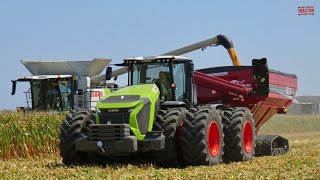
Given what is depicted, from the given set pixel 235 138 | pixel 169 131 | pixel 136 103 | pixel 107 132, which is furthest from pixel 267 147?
pixel 107 132

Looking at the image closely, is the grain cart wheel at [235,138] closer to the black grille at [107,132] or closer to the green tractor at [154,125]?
the green tractor at [154,125]

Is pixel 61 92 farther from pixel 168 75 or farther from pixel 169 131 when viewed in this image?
pixel 169 131

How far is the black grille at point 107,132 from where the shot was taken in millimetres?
9865

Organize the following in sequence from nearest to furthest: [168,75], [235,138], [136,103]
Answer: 1. [136,103]
2. [168,75]
3. [235,138]

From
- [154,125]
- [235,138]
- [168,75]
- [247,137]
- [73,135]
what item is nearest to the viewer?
[154,125]

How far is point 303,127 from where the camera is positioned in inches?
1623

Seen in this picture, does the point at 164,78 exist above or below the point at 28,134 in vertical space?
above

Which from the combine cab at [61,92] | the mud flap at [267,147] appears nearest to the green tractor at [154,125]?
the mud flap at [267,147]

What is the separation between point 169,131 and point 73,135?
1.76 metres

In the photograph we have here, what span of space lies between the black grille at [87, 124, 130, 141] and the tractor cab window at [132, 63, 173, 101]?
1.34 metres

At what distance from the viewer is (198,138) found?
1014cm

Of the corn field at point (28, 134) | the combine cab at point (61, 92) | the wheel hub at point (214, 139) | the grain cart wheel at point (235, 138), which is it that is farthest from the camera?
the combine cab at point (61, 92)

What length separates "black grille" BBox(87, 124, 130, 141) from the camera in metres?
9.86

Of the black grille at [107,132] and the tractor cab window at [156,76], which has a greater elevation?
the tractor cab window at [156,76]
